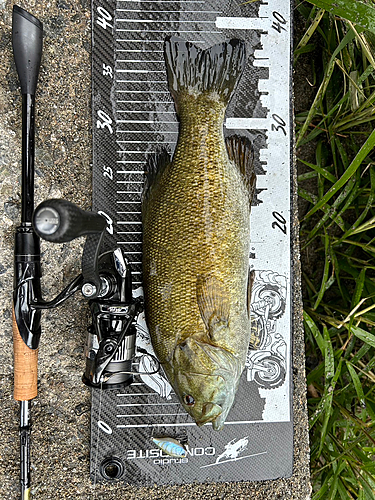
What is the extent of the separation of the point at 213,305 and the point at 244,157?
50 centimetres

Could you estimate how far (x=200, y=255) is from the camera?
129 centimetres

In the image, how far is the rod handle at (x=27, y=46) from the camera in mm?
1360

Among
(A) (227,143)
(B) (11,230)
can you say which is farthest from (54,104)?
(A) (227,143)

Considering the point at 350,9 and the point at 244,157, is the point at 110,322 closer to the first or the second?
the point at 244,157

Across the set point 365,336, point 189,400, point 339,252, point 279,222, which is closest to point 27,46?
point 279,222

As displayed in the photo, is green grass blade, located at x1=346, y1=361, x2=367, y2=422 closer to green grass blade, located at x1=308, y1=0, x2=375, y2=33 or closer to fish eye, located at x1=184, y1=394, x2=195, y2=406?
fish eye, located at x1=184, y1=394, x2=195, y2=406

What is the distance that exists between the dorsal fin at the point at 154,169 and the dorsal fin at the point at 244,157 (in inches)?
8.2

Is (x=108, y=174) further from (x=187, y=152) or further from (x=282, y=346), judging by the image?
(x=282, y=346)

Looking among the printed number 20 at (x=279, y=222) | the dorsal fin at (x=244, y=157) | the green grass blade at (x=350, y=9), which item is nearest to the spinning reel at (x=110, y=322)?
the dorsal fin at (x=244, y=157)

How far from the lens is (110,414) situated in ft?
5.00

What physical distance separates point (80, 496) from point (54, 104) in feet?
4.50

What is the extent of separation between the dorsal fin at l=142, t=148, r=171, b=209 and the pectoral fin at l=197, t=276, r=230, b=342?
1.15 ft

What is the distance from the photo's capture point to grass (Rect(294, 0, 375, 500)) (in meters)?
1.57

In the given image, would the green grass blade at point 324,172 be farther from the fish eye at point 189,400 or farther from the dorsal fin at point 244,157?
the fish eye at point 189,400
